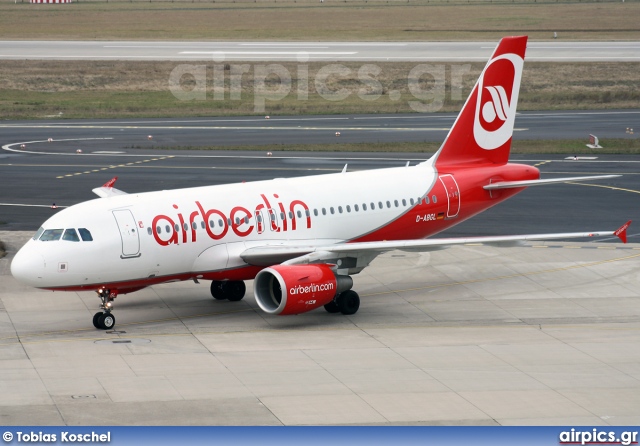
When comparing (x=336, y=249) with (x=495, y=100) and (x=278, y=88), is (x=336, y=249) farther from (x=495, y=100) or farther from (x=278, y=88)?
(x=278, y=88)

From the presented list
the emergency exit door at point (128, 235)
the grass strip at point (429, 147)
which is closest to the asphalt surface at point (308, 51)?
the grass strip at point (429, 147)

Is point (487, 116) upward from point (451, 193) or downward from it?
upward

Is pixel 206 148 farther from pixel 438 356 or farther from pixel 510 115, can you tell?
pixel 438 356

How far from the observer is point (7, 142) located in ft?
246

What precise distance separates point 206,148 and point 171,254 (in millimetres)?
37757

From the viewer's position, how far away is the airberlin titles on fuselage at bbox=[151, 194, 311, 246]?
34906 millimetres

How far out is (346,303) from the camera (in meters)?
36.5

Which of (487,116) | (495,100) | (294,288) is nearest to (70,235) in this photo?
(294,288)

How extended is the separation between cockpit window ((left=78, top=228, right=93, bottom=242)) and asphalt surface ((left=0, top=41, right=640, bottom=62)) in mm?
82152

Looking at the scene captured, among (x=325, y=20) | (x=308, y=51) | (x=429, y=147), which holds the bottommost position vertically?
(x=429, y=147)

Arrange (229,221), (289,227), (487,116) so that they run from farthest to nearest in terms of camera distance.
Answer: (487,116) < (289,227) < (229,221)

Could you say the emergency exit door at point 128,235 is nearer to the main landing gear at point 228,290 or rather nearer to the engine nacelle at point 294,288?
the engine nacelle at point 294,288

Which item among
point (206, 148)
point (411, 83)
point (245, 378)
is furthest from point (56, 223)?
point (411, 83)

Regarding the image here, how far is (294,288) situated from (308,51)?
91064 millimetres
